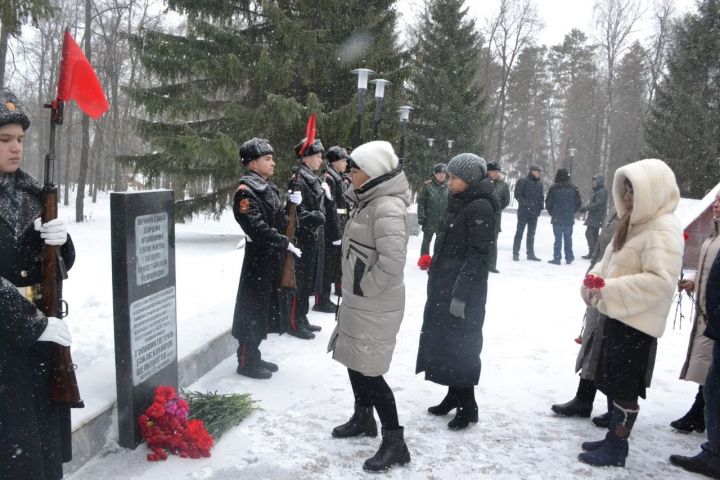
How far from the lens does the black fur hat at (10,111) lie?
7.09 ft

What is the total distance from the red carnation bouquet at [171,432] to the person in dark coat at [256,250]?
1.16 metres

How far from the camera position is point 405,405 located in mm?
4203

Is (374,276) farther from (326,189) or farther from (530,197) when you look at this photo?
(530,197)

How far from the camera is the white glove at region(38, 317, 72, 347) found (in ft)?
7.10

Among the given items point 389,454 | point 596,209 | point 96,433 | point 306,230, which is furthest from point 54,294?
point 596,209

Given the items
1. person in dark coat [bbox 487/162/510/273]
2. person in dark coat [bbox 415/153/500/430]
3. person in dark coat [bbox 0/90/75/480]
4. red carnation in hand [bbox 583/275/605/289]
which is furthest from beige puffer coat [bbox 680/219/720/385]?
person in dark coat [bbox 487/162/510/273]

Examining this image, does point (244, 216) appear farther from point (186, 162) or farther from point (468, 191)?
point (186, 162)

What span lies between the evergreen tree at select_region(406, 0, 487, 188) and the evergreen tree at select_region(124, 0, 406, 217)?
41.2 ft

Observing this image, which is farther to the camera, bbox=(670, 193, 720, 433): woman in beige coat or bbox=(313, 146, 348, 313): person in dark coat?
bbox=(313, 146, 348, 313): person in dark coat

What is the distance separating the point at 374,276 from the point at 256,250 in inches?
66.6

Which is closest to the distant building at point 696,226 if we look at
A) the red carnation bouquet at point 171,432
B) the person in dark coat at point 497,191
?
the person in dark coat at point 497,191

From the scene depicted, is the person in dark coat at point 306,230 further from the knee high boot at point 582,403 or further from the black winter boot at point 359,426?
the knee high boot at point 582,403

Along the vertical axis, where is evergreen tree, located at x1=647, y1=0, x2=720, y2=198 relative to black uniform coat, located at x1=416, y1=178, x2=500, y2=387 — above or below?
above

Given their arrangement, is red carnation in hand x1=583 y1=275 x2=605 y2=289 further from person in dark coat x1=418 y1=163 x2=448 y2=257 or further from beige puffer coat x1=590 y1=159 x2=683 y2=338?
person in dark coat x1=418 y1=163 x2=448 y2=257
